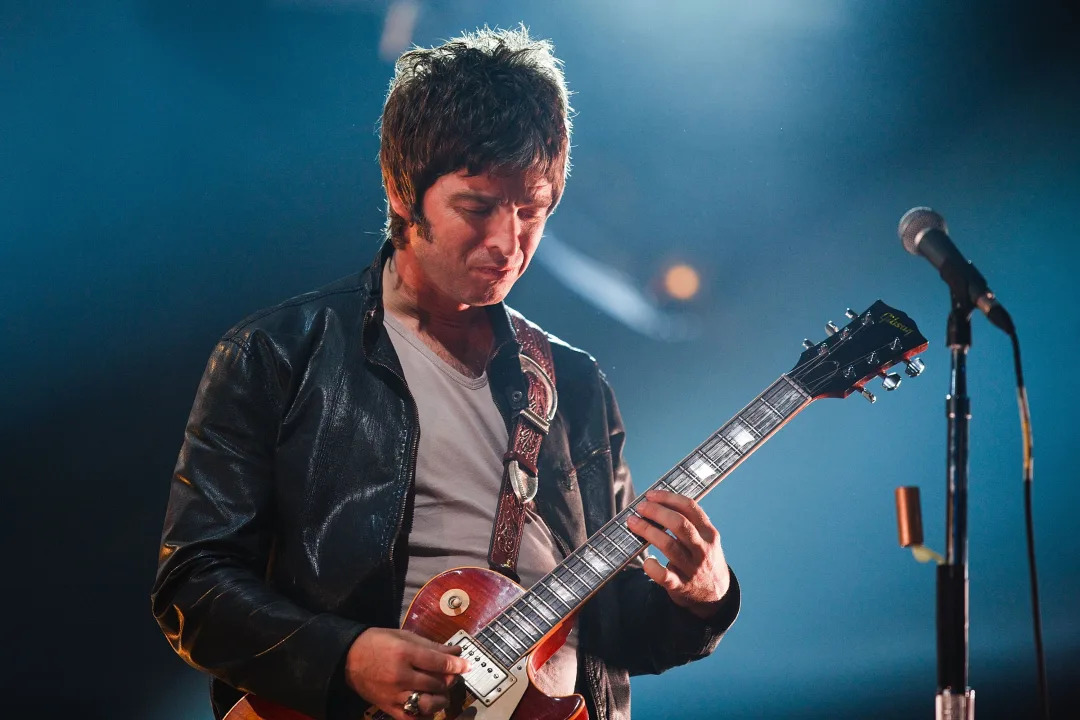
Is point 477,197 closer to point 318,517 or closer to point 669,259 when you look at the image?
point 318,517

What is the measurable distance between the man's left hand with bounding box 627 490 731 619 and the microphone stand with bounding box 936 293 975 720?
711 millimetres

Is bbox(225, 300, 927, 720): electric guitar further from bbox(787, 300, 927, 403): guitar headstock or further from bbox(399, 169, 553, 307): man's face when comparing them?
bbox(399, 169, 553, 307): man's face

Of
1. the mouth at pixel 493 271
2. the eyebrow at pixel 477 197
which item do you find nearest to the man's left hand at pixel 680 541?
the mouth at pixel 493 271

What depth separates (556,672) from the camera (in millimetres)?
2504

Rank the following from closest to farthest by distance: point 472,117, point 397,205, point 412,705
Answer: point 412,705 < point 472,117 < point 397,205

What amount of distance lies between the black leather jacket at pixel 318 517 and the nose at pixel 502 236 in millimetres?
337

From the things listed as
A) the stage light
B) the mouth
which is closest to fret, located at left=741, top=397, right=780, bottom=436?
the mouth

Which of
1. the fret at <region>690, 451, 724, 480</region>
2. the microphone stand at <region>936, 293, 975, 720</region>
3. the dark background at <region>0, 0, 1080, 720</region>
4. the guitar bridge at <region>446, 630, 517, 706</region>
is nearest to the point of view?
the microphone stand at <region>936, 293, 975, 720</region>

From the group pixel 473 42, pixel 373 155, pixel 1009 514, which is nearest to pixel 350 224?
pixel 373 155

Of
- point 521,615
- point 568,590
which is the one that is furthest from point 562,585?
point 521,615

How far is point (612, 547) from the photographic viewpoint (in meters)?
2.43

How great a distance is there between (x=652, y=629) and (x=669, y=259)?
1.73 meters

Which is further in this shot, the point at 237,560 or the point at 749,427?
the point at 749,427

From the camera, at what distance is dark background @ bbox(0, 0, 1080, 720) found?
3.11 metres
